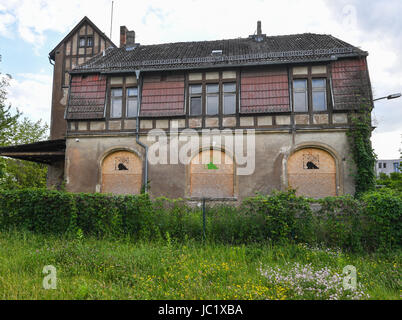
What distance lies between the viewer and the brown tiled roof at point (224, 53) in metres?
12.7

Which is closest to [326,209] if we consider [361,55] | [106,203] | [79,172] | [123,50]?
[106,203]

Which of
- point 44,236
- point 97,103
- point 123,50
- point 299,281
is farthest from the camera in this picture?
point 123,50

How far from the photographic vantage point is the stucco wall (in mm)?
11906

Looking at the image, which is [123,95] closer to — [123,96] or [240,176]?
[123,96]

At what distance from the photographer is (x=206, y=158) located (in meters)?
12.8

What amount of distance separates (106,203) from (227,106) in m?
7.71

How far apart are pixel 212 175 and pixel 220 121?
2.56 metres

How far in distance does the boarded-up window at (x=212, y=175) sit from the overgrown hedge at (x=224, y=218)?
196 inches

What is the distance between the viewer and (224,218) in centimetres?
710

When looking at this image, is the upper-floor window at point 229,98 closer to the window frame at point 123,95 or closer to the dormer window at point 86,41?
the window frame at point 123,95

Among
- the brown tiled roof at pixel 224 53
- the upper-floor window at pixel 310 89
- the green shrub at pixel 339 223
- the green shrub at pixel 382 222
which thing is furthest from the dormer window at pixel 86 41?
the green shrub at pixel 382 222

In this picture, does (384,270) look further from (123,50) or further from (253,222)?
(123,50)
